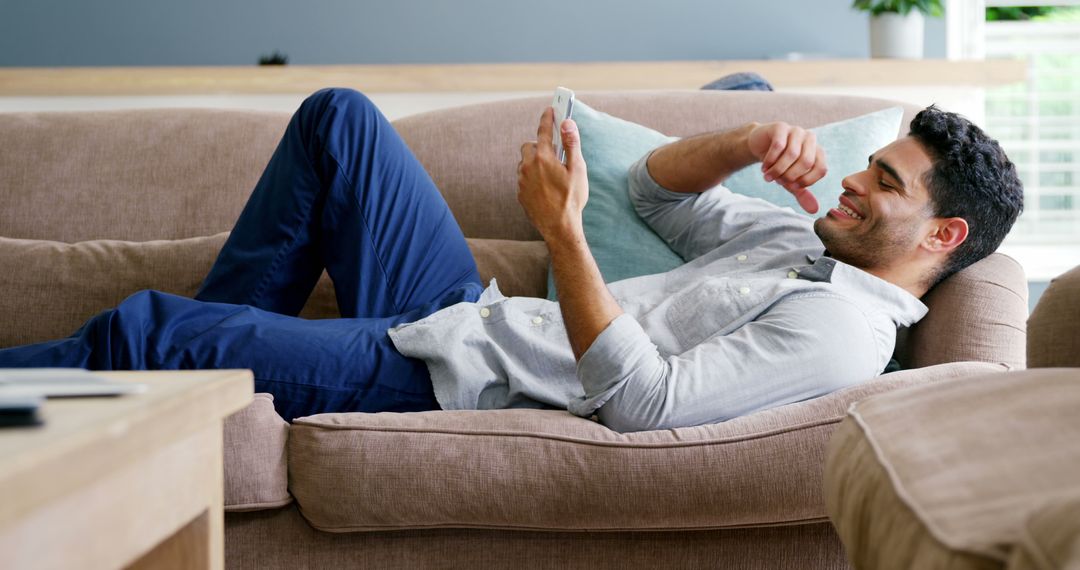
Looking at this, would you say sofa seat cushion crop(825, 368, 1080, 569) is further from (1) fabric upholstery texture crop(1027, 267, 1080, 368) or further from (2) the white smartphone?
(2) the white smartphone

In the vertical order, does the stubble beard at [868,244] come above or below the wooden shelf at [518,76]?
below

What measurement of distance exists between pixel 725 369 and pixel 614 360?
6.0 inches

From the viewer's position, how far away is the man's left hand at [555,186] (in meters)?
1.39

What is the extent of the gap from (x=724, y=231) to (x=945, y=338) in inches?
17.2

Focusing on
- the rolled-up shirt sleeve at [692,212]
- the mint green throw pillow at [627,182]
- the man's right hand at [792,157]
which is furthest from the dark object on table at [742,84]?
the man's right hand at [792,157]

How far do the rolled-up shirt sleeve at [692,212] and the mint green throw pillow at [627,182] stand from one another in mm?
26

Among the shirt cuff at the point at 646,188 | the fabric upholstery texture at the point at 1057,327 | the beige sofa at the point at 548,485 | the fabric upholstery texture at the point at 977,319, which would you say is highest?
the shirt cuff at the point at 646,188

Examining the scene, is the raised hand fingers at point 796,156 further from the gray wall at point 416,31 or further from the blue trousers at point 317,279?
the gray wall at point 416,31

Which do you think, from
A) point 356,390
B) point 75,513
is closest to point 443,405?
point 356,390

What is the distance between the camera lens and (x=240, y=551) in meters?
1.26

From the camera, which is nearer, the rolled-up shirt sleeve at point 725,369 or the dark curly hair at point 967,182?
the rolled-up shirt sleeve at point 725,369

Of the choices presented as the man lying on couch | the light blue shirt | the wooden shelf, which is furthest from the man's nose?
the wooden shelf

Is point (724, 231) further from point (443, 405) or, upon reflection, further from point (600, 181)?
point (443, 405)

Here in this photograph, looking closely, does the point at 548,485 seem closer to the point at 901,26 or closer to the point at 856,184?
the point at 856,184
